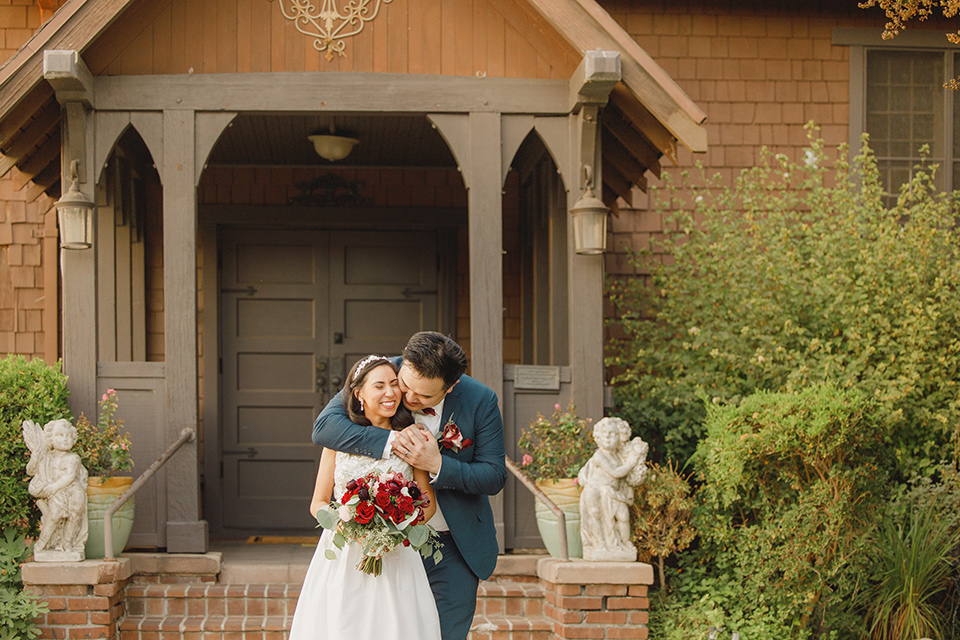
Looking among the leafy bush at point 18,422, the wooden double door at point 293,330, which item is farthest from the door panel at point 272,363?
the leafy bush at point 18,422

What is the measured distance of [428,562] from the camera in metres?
3.74

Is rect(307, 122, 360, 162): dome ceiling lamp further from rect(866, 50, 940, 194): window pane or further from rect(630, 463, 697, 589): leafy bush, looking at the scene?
rect(866, 50, 940, 194): window pane

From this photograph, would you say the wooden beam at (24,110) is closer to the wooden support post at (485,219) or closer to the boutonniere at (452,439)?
the wooden support post at (485,219)

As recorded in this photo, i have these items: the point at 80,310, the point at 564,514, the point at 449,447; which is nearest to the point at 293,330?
the point at 80,310

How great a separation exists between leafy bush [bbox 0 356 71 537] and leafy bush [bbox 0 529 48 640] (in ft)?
0.65

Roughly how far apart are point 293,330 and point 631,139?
11.3 feet

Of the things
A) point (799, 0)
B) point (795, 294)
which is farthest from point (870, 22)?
point (795, 294)

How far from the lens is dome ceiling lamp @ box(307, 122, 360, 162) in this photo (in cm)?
737

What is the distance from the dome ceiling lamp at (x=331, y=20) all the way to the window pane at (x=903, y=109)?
16.1 ft

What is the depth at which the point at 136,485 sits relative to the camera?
5.48 m

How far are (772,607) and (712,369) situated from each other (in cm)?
199

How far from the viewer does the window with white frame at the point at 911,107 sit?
28.8 feet

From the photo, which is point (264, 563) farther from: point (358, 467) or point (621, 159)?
point (621, 159)

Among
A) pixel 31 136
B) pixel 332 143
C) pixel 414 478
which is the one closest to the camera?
pixel 414 478
